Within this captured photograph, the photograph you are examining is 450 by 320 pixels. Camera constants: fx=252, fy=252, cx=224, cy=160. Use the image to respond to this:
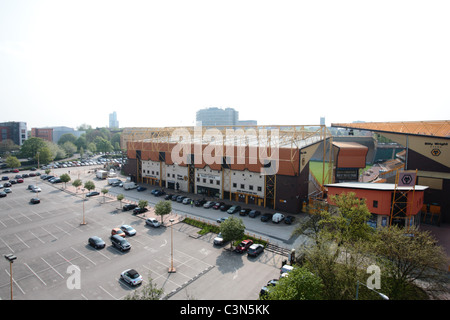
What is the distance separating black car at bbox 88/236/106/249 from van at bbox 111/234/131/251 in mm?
934

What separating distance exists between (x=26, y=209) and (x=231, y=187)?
2827 centimetres

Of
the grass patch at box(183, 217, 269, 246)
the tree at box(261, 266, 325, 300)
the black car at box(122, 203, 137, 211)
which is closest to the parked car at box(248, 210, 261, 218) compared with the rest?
the grass patch at box(183, 217, 269, 246)

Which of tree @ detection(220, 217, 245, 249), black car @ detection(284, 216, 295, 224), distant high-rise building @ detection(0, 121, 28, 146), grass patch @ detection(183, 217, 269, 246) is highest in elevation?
distant high-rise building @ detection(0, 121, 28, 146)

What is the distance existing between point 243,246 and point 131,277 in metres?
9.84

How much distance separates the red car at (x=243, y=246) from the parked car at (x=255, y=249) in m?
0.72

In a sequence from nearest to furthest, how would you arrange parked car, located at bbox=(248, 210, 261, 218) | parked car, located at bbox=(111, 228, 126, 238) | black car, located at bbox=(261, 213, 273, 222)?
parked car, located at bbox=(111, 228, 126, 238), black car, located at bbox=(261, 213, 273, 222), parked car, located at bbox=(248, 210, 261, 218)

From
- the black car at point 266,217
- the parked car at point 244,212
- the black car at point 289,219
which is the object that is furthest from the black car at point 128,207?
the black car at point 289,219

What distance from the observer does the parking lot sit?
1719cm

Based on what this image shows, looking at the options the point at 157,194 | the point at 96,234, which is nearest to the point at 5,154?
the point at 157,194

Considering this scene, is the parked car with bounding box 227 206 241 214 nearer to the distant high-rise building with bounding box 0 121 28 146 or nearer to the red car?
the red car

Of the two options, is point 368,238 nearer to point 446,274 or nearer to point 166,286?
point 446,274

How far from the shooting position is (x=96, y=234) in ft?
86.2

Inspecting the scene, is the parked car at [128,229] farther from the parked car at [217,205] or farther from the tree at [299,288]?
the tree at [299,288]

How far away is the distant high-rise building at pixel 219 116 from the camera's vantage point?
15450 cm
